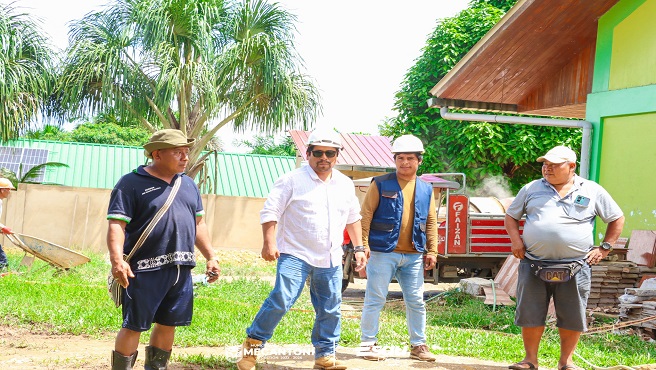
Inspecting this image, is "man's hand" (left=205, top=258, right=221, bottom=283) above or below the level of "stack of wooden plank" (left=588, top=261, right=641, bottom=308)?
above

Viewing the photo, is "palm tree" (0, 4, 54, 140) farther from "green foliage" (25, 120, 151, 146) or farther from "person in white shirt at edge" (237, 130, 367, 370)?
"green foliage" (25, 120, 151, 146)

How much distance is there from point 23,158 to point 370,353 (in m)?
24.3

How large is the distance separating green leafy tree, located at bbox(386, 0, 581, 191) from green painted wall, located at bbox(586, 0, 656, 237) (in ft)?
48.1

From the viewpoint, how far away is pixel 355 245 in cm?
671

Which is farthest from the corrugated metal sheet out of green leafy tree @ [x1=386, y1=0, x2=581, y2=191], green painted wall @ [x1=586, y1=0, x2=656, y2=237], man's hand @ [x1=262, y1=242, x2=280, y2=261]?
man's hand @ [x1=262, y1=242, x2=280, y2=261]

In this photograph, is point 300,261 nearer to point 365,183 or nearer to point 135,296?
point 135,296

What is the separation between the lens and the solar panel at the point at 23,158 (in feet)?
91.5

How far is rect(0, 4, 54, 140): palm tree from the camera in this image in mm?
18469

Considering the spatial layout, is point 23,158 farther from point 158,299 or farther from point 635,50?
point 158,299

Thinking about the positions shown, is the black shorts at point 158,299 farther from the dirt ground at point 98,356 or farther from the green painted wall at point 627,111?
the green painted wall at point 627,111

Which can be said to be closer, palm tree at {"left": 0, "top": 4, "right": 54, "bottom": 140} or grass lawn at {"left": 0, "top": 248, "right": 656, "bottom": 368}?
grass lawn at {"left": 0, "top": 248, "right": 656, "bottom": 368}

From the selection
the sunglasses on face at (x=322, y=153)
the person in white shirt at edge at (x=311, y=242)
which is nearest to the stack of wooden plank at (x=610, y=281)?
the person in white shirt at edge at (x=311, y=242)

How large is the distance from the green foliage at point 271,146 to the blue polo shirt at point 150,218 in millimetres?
45745

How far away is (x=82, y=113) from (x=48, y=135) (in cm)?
2515
